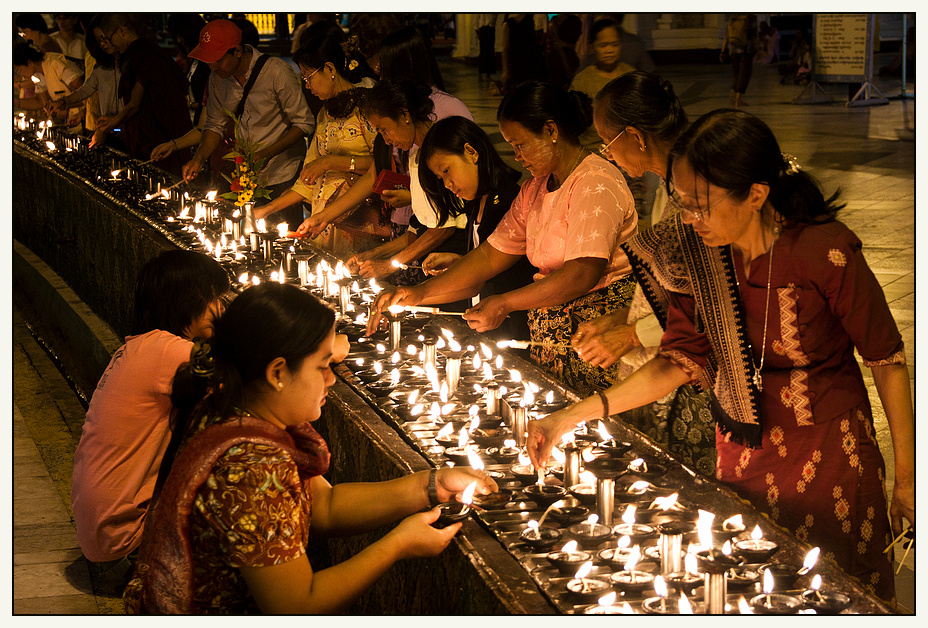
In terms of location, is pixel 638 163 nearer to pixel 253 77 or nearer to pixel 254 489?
pixel 254 489

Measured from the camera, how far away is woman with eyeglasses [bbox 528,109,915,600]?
2.58 metres

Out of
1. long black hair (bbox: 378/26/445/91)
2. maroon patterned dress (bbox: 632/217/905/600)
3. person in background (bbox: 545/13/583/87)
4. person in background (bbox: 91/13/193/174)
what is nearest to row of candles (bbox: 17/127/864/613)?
maroon patterned dress (bbox: 632/217/905/600)

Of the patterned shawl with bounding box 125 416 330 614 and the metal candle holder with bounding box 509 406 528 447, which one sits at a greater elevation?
the patterned shawl with bounding box 125 416 330 614

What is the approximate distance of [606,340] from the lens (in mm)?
3543

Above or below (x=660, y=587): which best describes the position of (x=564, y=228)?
above

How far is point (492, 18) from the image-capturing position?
90.5 feet

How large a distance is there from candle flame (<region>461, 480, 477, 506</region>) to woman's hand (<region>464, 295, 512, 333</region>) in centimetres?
142

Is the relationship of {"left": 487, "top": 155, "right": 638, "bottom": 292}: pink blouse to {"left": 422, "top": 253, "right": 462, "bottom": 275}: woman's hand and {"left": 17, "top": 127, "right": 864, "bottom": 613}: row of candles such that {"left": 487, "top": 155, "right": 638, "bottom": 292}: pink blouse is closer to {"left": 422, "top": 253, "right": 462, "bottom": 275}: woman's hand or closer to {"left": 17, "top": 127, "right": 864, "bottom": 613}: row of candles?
{"left": 17, "top": 127, "right": 864, "bottom": 613}: row of candles

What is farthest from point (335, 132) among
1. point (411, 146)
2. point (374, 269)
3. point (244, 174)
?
point (374, 269)

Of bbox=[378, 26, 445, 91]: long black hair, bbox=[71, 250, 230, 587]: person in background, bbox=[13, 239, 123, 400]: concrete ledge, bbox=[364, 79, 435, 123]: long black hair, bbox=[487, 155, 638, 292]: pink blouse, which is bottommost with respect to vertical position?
bbox=[13, 239, 123, 400]: concrete ledge

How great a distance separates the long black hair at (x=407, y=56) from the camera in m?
5.49

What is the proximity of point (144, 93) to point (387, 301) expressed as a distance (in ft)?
19.5

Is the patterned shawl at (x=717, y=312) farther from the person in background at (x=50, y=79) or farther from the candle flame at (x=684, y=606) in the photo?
the person in background at (x=50, y=79)

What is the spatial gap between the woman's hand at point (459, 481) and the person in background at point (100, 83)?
7.94 metres
